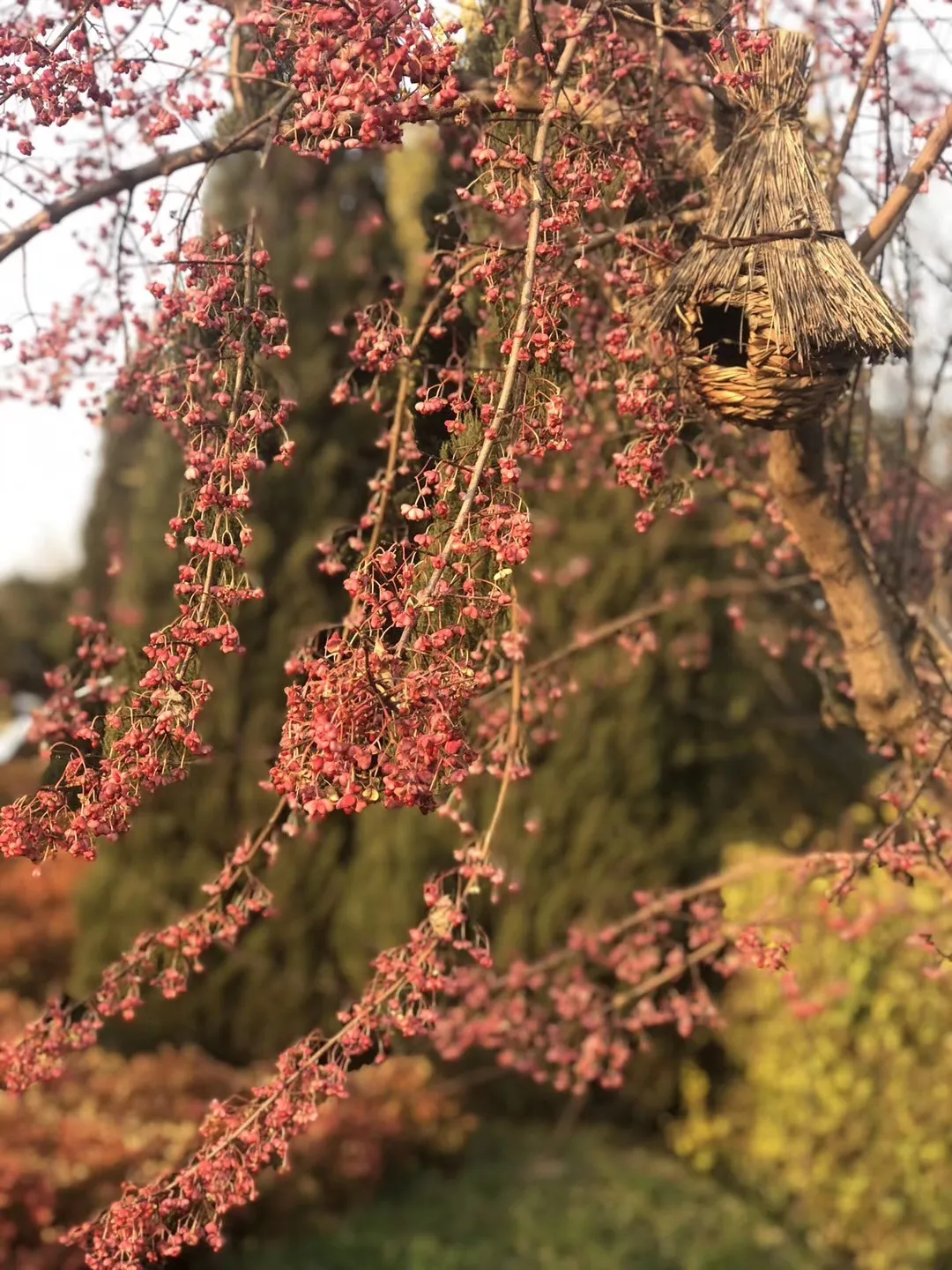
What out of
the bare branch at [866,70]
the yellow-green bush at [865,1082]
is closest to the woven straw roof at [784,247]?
the bare branch at [866,70]

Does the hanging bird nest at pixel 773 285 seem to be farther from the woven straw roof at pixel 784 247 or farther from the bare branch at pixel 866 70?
the bare branch at pixel 866 70

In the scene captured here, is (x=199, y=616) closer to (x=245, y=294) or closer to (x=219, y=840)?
(x=245, y=294)

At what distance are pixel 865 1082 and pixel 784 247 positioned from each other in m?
3.88

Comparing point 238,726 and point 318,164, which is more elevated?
point 318,164

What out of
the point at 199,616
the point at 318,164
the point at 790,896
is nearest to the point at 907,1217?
the point at 790,896

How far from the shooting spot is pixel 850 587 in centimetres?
280

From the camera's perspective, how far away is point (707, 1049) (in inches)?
245

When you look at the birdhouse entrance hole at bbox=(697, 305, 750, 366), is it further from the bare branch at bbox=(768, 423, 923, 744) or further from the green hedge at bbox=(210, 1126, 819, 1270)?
the green hedge at bbox=(210, 1126, 819, 1270)

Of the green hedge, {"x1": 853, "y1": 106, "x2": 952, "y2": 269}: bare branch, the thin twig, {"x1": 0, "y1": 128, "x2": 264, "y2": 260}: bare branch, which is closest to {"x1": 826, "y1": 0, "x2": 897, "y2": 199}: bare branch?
{"x1": 853, "y1": 106, "x2": 952, "y2": 269}: bare branch

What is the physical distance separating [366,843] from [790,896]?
220 centimetres

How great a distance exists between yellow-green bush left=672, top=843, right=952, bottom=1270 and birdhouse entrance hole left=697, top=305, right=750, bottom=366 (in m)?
2.87

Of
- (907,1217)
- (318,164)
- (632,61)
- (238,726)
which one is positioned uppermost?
(318,164)

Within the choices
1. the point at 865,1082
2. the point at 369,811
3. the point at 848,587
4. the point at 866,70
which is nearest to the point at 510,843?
the point at 369,811

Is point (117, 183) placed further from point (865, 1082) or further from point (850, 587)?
point (865, 1082)
